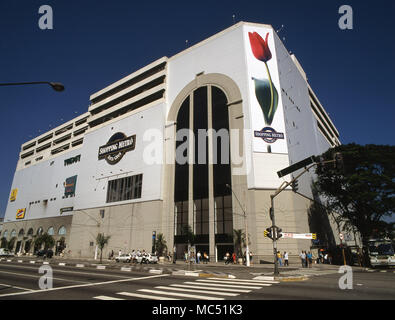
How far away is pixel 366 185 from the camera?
34.2m

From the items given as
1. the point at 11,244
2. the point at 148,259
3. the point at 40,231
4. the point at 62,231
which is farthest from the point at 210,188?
the point at 11,244

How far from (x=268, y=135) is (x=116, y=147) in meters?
32.1

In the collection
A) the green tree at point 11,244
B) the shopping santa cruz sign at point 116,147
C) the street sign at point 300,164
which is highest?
the shopping santa cruz sign at point 116,147

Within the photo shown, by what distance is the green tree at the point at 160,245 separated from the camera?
39.4 meters

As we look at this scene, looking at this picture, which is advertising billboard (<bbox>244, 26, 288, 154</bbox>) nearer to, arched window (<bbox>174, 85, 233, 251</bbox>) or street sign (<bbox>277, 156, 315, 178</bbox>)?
arched window (<bbox>174, 85, 233, 251</bbox>)

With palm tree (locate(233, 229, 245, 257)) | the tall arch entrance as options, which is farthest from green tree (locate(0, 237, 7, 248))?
palm tree (locate(233, 229, 245, 257))

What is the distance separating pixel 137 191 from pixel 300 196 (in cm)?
2832

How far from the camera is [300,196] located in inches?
1569

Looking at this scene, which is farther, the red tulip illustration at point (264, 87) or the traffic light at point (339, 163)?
the red tulip illustration at point (264, 87)

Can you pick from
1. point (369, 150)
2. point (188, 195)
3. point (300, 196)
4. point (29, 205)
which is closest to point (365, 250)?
point (300, 196)

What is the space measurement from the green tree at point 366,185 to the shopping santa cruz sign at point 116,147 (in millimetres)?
35298

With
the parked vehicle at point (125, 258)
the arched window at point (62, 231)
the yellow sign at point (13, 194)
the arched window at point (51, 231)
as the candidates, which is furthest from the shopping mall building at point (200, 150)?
the yellow sign at point (13, 194)

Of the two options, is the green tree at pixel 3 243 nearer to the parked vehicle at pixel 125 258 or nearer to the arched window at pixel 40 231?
the arched window at pixel 40 231
